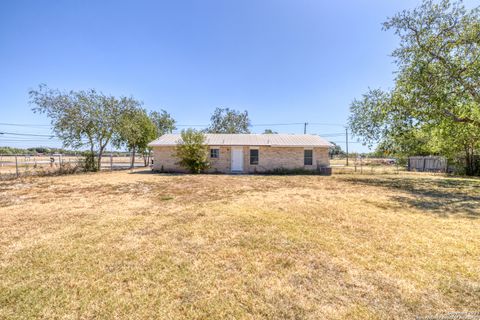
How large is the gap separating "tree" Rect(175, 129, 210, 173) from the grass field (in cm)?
1043

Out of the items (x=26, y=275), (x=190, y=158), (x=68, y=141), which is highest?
(x=68, y=141)

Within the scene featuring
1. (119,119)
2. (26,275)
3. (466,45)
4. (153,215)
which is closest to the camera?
(26,275)

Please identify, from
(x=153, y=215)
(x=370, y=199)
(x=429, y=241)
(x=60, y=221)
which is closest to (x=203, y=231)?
(x=153, y=215)

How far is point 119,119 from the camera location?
19.6 meters

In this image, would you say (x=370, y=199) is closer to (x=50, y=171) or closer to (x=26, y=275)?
(x=26, y=275)

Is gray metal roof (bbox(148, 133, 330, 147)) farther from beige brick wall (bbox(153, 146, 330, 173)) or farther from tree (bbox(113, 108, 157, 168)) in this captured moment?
tree (bbox(113, 108, 157, 168))

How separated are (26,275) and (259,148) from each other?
51.3 feet

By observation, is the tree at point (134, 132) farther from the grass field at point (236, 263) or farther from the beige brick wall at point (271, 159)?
the grass field at point (236, 263)

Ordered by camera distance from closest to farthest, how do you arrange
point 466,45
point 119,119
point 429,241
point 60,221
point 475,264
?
point 475,264 → point 429,241 → point 60,221 → point 466,45 → point 119,119

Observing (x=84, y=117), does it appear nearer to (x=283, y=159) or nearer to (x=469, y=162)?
(x=283, y=159)

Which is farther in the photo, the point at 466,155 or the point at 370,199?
the point at 466,155

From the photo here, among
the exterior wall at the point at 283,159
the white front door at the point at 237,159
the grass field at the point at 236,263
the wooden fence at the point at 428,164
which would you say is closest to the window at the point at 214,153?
the white front door at the point at 237,159

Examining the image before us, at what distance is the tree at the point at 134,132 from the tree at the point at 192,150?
6782 mm

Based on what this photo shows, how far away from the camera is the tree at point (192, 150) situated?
1639 centimetres
